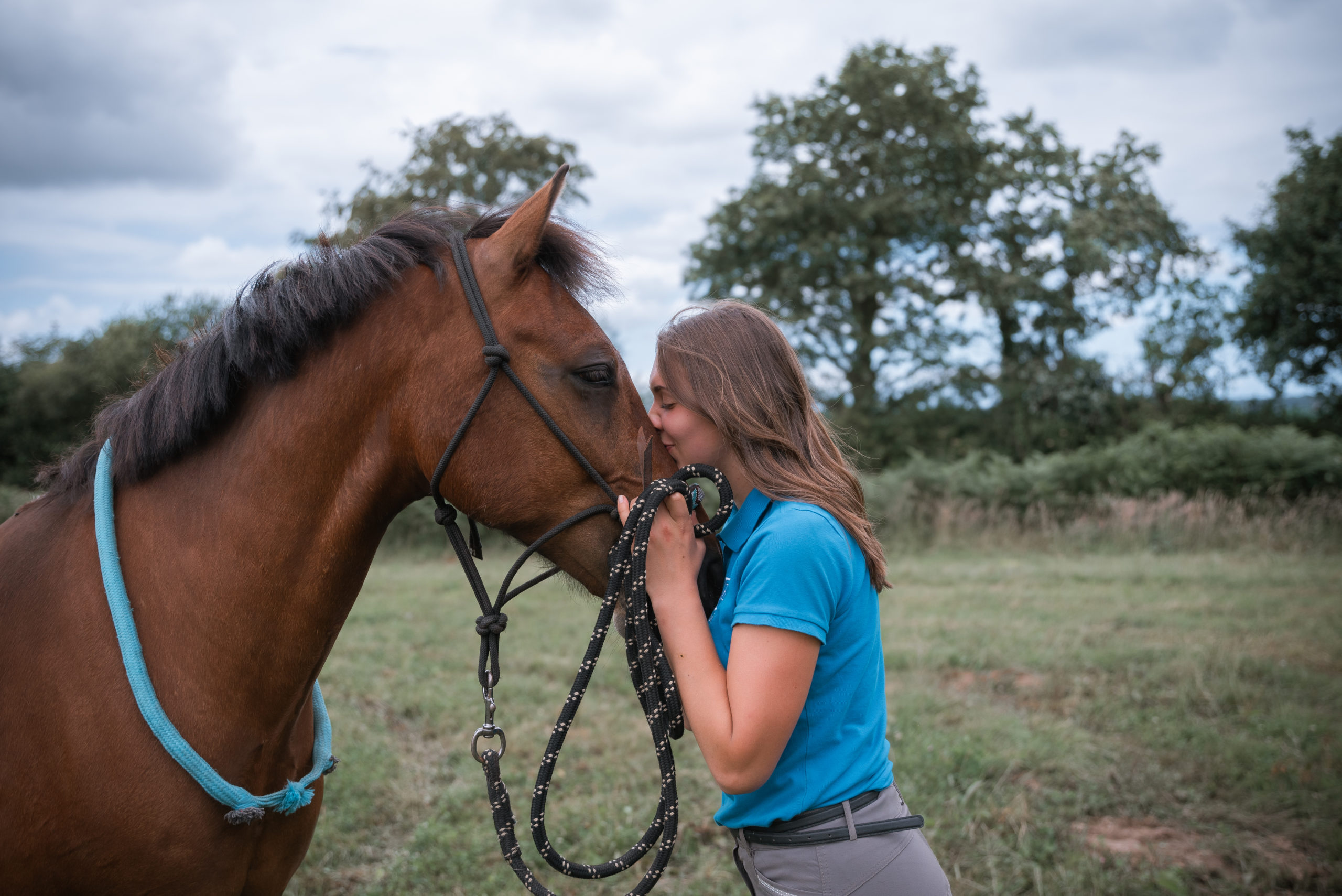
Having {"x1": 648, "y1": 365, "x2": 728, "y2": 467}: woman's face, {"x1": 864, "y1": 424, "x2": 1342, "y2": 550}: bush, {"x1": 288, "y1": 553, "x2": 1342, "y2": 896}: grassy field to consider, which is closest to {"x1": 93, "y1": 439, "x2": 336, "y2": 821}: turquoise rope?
{"x1": 288, "y1": 553, "x2": 1342, "y2": 896}: grassy field

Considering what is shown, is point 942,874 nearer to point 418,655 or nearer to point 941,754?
point 941,754

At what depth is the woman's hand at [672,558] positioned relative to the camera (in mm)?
1618

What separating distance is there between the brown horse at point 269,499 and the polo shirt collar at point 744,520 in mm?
189

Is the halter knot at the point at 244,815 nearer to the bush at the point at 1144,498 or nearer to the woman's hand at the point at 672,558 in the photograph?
the woman's hand at the point at 672,558

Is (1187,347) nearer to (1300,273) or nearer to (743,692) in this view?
(1300,273)

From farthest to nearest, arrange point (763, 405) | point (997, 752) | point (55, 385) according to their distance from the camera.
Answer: point (55, 385) → point (997, 752) → point (763, 405)

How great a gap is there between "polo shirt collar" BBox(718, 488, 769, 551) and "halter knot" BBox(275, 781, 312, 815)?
111 centimetres

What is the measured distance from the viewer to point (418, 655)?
676cm

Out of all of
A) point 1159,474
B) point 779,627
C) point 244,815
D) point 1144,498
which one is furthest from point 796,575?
point 1159,474

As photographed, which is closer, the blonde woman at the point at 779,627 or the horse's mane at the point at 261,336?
the blonde woman at the point at 779,627

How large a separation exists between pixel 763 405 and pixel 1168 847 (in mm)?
3286

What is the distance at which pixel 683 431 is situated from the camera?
176cm

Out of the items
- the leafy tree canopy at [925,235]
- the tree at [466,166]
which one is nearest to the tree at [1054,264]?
the leafy tree canopy at [925,235]

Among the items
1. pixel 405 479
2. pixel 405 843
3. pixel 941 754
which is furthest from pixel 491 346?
pixel 941 754
